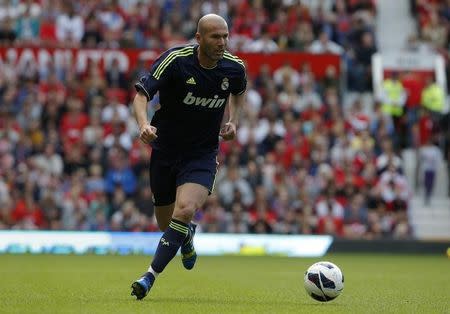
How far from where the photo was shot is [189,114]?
1081cm

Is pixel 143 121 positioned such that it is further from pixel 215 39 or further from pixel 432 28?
pixel 432 28

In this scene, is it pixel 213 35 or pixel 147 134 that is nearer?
pixel 147 134

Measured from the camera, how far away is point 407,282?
13461 mm

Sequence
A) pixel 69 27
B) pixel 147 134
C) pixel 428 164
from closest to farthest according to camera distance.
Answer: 1. pixel 147 134
2. pixel 428 164
3. pixel 69 27

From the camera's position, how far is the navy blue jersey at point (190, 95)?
10555 millimetres

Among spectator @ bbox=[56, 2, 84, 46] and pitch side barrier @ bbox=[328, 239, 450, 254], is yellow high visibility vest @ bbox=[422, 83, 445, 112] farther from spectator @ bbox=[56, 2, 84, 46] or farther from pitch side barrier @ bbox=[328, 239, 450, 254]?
spectator @ bbox=[56, 2, 84, 46]

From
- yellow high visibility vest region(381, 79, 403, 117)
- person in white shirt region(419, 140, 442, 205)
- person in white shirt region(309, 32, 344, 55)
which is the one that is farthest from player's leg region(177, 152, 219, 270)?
yellow high visibility vest region(381, 79, 403, 117)

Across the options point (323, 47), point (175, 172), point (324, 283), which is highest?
point (175, 172)

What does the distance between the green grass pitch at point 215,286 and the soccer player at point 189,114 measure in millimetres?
744

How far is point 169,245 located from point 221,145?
13214 mm

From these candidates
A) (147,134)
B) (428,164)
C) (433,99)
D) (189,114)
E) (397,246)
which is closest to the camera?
(147,134)

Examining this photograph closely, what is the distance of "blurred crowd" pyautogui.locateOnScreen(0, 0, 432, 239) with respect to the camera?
22.0 m

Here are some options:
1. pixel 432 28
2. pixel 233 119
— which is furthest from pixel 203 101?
pixel 432 28

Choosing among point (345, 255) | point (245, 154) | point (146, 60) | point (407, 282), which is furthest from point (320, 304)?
point (146, 60)
